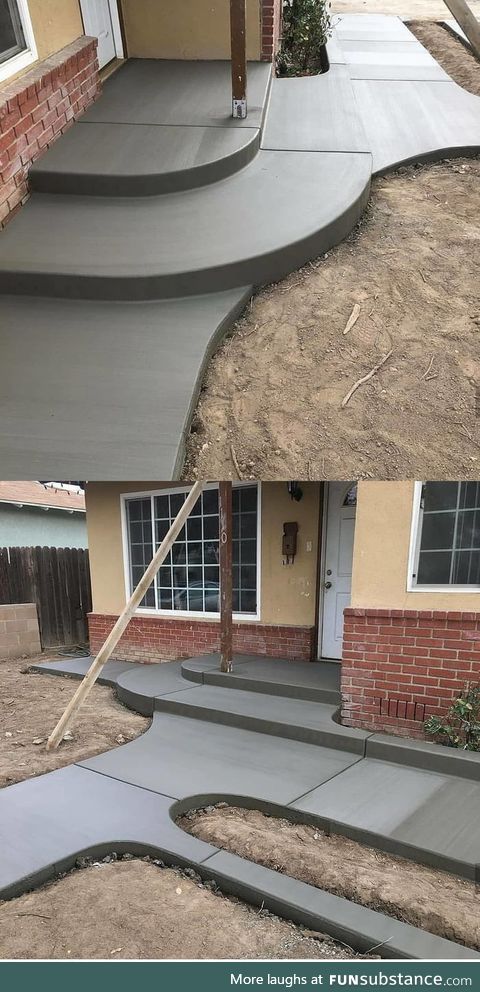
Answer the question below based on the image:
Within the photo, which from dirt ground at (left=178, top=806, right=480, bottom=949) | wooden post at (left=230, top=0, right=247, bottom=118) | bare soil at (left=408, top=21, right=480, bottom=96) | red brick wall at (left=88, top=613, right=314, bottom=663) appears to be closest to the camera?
dirt ground at (left=178, top=806, right=480, bottom=949)

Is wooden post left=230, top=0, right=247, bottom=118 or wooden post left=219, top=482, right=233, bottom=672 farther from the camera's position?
wooden post left=219, top=482, right=233, bottom=672

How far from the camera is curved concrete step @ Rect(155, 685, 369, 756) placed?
383cm

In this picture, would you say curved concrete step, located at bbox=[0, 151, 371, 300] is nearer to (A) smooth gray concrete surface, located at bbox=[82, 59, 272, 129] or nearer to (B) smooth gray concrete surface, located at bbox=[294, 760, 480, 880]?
(A) smooth gray concrete surface, located at bbox=[82, 59, 272, 129]

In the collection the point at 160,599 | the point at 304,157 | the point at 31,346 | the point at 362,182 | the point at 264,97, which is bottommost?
the point at 160,599

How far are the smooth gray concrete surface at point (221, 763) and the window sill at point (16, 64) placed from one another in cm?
445

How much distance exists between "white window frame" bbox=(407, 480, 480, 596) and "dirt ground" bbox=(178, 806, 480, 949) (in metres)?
1.52

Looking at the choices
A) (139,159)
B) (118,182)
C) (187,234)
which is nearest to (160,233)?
(187,234)

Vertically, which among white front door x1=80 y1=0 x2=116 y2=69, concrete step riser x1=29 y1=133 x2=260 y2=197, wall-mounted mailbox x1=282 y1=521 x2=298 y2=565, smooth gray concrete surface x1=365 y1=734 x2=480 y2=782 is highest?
white front door x1=80 y1=0 x2=116 y2=69

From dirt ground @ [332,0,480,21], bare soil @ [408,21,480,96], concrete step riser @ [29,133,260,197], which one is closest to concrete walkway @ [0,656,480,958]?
concrete step riser @ [29,133,260,197]

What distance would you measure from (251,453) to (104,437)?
658 mm

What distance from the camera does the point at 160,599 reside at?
7031mm

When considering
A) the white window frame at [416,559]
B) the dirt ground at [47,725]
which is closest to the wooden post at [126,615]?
the dirt ground at [47,725]
